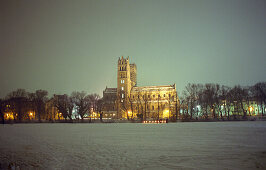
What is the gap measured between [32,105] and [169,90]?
73.1m

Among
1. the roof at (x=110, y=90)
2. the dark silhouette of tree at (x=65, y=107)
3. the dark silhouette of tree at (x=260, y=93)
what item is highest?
the roof at (x=110, y=90)

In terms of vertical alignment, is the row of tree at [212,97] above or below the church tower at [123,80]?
below

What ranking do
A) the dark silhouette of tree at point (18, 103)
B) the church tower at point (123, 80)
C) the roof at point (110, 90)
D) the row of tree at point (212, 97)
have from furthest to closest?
1. the roof at point (110, 90)
2. the church tower at point (123, 80)
3. the dark silhouette of tree at point (18, 103)
4. the row of tree at point (212, 97)

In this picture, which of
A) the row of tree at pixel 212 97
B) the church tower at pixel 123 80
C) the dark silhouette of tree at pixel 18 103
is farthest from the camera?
the church tower at pixel 123 80

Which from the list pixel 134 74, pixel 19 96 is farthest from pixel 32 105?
pixel 134 74

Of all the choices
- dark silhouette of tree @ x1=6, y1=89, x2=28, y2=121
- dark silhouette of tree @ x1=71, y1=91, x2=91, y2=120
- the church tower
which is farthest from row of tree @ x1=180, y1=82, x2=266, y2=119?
dark silhouette of tree @ x1=6, y1=89, x2=28, y2=121

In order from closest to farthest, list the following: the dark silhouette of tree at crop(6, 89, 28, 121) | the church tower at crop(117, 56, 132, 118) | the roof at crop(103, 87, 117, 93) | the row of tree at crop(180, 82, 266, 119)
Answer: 1. the row of tree at crop(180, 82, 266, 119)
2. the dark silhouette of tree at crop(6, 89, 28, 121)
3. the church tower at crop(117, 56, 132, 118)
4. the roof at crop(103, 87, 117, 93)

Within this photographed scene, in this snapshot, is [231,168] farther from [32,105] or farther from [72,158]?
[32,105]

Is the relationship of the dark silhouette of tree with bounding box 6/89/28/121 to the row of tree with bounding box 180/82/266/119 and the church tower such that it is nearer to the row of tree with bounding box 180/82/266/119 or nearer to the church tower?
the church tower

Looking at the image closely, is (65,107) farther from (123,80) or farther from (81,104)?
(123,80)

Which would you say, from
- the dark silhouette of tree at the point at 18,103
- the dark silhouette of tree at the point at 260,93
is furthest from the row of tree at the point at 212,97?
the dark silhouette of tree at the point at 18,103

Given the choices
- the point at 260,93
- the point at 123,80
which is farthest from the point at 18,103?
the point at 260,93

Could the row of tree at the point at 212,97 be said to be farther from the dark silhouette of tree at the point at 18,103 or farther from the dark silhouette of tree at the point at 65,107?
the dark silhouette of tree at the point at 18,103

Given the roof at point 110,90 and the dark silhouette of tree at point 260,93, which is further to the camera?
the roof at point 110,90
